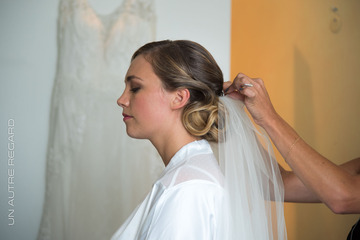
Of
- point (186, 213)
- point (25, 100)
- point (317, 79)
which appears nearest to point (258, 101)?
point (186, 213)

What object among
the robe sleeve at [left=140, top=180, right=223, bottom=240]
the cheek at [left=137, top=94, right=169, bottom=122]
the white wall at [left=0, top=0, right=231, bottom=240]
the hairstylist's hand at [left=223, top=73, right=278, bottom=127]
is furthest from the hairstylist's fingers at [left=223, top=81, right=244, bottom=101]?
the white wall at [left=0, top=0, right=231, bottom=240]

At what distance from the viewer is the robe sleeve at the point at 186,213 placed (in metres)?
0.91

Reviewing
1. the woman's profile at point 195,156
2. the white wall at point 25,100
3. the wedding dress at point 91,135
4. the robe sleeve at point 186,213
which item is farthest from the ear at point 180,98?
the white wall at point 25,100

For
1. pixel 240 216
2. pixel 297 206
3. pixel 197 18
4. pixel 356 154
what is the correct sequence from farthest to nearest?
pixel 197 18 < pixel 297 206 < pixel 356 154 < pixel 240 216

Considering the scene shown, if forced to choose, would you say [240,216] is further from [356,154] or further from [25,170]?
[25,170]

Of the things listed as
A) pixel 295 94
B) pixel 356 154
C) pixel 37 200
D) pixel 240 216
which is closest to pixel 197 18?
pixel 295 94

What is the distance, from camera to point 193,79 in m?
1.24

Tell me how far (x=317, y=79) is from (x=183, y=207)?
1.46 m

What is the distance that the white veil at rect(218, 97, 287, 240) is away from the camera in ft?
3.28

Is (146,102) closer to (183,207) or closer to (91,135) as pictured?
(183,207)

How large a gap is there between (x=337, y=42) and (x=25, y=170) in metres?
1.94

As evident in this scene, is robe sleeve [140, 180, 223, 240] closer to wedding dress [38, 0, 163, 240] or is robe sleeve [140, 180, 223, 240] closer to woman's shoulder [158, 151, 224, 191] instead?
woman's shoulder [158, 151, 224, 191]

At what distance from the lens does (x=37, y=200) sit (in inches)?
79.6

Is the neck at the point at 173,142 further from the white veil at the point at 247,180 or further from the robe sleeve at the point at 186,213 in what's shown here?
the robe sleeve at the point at 186,213
